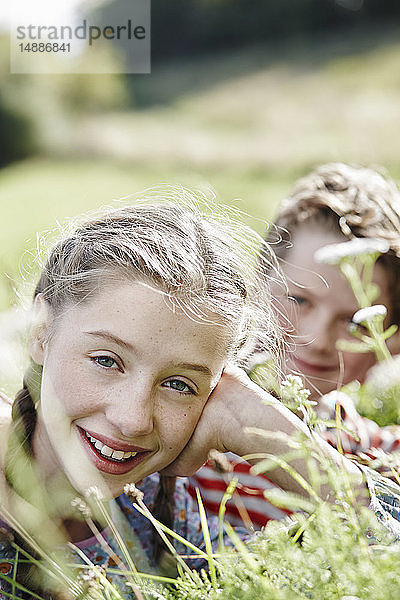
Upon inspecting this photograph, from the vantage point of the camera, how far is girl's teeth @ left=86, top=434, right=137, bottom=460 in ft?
3.30

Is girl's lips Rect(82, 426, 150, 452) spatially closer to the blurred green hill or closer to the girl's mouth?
the girl's mouth

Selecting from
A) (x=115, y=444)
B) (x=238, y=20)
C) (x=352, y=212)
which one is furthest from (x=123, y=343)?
(x=238, y=20)

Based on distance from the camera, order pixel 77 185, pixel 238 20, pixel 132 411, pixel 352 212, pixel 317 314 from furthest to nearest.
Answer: pixel 238 20 < pixel 77 185 < pixel 352 212 < pixel 317 314 < pixel 132 411

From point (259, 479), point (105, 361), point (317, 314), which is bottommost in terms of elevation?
point (259, 479)

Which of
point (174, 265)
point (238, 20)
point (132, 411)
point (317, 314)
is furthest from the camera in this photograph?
point (238, 20)

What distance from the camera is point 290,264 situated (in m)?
1.77

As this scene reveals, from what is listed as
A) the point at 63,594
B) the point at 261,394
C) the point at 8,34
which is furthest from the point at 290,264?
the point at 8,34

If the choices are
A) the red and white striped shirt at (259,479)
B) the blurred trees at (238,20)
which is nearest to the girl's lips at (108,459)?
the red and white striped shirt at (259,479)

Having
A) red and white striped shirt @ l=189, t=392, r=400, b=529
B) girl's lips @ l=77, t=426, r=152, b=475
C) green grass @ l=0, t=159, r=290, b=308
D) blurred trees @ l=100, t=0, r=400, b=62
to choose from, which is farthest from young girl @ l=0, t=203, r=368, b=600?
blurred trees @ l=100, t=0, r=400, b=62

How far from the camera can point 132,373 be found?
0.98 meters

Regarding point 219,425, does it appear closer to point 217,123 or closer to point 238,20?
point 217,123

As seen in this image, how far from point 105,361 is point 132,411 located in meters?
0.08

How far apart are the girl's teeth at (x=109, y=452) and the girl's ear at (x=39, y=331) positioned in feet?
0.53

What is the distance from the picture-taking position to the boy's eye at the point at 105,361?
99 cm
